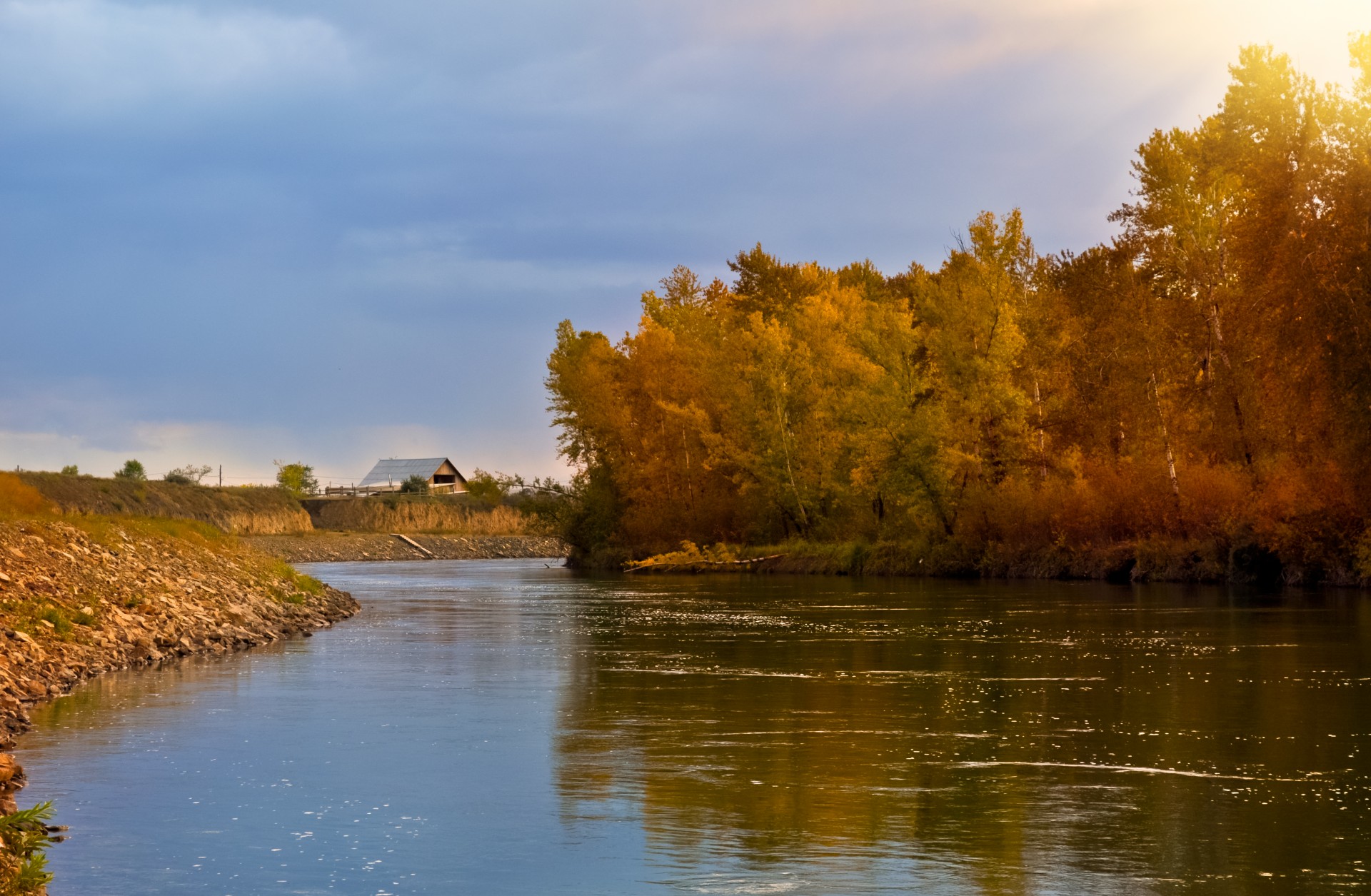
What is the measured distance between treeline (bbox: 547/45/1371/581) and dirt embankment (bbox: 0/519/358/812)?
2485cm

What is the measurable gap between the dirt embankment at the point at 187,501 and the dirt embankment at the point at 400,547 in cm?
274

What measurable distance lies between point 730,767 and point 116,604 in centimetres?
1521

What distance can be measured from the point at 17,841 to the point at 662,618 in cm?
2386

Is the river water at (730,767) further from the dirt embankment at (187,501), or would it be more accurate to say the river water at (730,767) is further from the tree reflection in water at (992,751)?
the dirt embankment at (187,501)

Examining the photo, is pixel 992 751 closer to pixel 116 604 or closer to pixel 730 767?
pixel 730 767

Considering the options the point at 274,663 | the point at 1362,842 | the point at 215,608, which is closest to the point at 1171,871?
the point at 1362,842

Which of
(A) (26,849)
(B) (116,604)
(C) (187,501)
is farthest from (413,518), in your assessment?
(A) (26,849)

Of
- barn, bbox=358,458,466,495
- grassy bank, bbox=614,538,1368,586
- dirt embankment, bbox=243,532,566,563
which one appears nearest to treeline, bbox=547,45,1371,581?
grassy bank, bbox=614,538,1368,586

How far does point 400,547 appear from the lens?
10094cm

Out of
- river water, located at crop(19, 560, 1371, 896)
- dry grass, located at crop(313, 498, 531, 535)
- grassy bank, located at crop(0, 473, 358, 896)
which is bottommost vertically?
river water, located at crop(19, 560, 1371, 896)

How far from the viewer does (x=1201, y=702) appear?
16.5 metres

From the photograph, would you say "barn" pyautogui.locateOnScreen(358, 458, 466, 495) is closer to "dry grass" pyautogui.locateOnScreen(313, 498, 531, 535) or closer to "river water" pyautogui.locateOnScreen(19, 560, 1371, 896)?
"dry grass" pyautogui.locateOnScreen(313, 498, 531, 535)

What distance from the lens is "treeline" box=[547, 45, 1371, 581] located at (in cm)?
3709

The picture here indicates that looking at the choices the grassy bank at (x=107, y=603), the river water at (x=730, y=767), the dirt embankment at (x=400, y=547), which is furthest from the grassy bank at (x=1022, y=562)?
the dirt embankment at (x=400, y=547)
